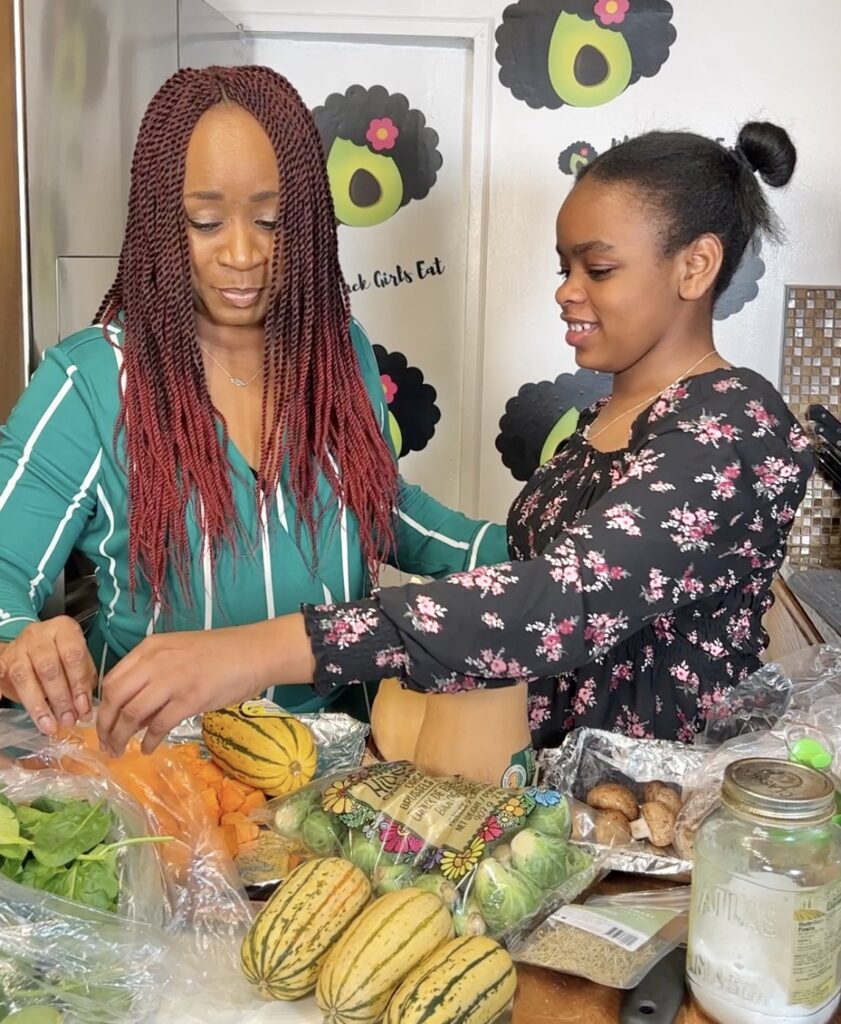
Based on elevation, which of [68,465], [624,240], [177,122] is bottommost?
[68,465]

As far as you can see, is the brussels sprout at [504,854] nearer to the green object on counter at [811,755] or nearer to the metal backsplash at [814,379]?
the green object on counter at [811,755]

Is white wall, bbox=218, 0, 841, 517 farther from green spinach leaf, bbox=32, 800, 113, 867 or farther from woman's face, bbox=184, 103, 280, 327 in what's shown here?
green spinach leaf, bbox=32, 800, 113, 867

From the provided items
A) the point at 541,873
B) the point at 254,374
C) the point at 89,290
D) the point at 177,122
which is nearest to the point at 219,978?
the point at 541,873

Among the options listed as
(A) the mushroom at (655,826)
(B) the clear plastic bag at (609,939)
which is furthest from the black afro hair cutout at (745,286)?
(B) the clear plastic bag at (609,939)

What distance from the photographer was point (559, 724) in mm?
1210

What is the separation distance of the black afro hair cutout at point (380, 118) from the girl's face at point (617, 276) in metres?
1.31

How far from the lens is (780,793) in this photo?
26.3 inches

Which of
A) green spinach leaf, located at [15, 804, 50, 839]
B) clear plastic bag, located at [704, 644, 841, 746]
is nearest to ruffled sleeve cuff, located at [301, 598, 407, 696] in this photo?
green spinach leaf, located at [15, 804, 50, 839]

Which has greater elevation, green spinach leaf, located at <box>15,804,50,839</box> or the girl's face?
the girl's face

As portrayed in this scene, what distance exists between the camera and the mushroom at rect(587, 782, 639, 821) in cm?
92

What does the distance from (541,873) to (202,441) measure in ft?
2.16

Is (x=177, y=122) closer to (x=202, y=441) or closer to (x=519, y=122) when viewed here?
(x=202, y=441)

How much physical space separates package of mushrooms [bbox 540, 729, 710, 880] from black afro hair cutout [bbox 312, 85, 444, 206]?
5.85 ft

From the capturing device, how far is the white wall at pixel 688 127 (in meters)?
2.32
